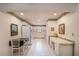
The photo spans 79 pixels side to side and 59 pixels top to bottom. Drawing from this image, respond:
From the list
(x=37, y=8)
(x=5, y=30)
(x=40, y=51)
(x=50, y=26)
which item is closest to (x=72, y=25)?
(x=50, y=26)

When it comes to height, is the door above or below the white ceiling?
below

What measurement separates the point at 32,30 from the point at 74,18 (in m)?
1.84

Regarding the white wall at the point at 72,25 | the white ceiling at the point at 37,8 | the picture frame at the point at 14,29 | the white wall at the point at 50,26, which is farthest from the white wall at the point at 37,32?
the white wall at the point at 72,25

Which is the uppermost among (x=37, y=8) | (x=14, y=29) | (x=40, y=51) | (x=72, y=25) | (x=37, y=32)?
(x=37, y=8)

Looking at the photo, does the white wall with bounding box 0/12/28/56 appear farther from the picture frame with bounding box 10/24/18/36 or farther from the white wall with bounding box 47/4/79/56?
the white wall with bounding box 47/4/79/56

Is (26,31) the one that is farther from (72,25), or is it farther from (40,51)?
(72,25)

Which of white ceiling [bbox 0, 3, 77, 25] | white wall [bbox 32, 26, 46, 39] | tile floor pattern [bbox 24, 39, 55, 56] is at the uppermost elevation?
white ceiling [bbox 0, 3, 77, 25]

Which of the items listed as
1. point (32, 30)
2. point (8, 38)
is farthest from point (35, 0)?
point (32, 30)

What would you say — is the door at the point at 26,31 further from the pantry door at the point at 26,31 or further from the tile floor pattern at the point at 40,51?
the tile floor pattern at the point at 40,51

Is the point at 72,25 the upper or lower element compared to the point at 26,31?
upper

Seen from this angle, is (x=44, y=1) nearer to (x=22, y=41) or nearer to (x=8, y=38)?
(x=8, y=38)

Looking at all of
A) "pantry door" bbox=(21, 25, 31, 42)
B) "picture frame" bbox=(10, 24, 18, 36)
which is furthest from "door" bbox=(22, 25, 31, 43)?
"picture frame" bbox=(10, 24, 18, 36)

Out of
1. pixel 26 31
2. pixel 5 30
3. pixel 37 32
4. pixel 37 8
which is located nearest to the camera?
pixel 37 8

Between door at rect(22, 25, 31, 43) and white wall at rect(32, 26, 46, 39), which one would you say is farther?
white wall at rect(32, 26, 46, 39)
